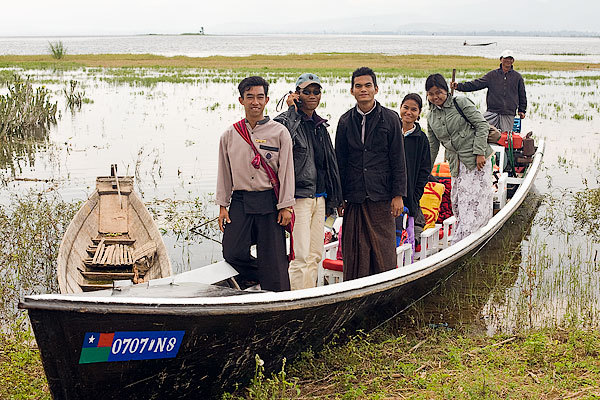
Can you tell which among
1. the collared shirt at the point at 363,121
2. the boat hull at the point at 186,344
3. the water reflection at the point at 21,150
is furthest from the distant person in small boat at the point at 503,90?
the water reflection at the point at 21,150

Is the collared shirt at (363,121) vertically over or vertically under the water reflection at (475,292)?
over

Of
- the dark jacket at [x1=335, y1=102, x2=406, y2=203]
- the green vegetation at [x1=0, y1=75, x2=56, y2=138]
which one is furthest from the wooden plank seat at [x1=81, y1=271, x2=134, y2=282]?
the green vegetation at [x1=0, y1=75, x2=56, y2=138]

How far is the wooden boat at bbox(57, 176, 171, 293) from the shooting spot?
561 centimetres

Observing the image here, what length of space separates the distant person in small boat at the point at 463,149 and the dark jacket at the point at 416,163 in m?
0.68

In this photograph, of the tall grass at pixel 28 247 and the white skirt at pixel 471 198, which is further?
the white skirt at pixel 471 198

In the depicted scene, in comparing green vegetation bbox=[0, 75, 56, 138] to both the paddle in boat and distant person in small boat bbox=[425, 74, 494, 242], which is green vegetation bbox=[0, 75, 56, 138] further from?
distant person in small boat bbox=[425, 74, 494, 242]

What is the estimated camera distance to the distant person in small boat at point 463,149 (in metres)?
5.78

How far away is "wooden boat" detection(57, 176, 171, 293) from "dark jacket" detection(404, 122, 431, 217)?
2.09 meters

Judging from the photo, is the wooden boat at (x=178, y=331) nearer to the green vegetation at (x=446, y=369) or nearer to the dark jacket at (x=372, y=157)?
the green vegetation at (x=446, y=369)

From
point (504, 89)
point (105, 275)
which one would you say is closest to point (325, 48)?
point (504, 89)

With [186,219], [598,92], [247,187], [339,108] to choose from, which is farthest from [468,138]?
[598,92]

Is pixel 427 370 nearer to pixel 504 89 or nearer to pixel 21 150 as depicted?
pixel 504 89

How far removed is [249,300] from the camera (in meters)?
3.78

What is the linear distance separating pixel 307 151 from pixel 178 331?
1632 millimetres
